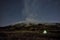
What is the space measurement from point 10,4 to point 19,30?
0.48m

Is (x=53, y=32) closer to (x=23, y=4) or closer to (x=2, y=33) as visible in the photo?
(x=23, y=4)

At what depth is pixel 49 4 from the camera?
2072 mm

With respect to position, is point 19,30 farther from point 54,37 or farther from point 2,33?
point 54,37

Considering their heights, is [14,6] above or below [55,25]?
above

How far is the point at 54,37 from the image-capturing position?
80.5 inches

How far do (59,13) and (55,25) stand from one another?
0.21 metres

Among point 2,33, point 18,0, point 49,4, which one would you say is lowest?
point 2,33

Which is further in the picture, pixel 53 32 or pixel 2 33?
pixel 2 33

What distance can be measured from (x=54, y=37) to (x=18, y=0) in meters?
0.87

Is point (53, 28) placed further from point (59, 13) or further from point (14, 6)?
point (14, 6)

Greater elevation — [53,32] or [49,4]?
[49,4]

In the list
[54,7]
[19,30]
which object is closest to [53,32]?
[54,7]

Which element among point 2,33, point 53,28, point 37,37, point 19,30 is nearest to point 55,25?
point 53,28

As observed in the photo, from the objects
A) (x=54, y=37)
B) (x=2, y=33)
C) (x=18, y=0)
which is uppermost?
(x=18, y=0)
